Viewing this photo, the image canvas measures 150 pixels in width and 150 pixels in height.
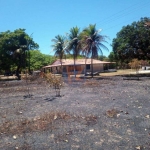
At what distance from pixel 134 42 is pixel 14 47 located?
79.9 ft

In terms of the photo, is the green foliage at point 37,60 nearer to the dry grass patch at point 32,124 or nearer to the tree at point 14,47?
the tree at point 14,47

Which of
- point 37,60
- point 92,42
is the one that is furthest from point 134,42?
point 37,60

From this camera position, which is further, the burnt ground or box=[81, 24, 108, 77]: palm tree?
box=[81, 24, 108, 77]: palm tree

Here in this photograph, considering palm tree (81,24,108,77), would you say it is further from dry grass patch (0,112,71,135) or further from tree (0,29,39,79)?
dry grass patch (0,112,71,135)

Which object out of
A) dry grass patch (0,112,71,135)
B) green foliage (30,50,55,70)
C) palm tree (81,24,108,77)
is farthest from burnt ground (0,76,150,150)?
green foliage (30,50,55,70)

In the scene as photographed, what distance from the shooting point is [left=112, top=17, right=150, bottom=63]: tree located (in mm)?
35228

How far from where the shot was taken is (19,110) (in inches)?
367

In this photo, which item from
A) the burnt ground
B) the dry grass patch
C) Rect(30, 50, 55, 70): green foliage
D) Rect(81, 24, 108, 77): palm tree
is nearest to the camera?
the burnt ground

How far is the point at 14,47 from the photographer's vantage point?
41656 millimetres

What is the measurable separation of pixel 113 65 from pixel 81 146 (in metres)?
62.3

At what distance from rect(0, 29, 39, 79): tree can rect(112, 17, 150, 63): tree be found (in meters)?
19.9

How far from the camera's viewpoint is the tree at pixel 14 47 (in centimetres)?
3981

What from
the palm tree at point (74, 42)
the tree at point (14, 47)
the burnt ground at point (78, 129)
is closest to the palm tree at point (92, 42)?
the palm tree at point (74, 42)

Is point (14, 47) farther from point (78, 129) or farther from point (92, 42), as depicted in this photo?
point (78, 129)
